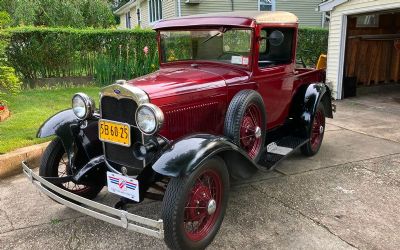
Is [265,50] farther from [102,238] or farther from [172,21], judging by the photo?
[102,238]

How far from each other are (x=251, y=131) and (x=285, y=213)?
84 centimetres

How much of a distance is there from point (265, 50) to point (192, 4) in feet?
35.7

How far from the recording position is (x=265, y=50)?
14.6ft

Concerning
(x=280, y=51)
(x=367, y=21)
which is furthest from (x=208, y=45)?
(x=367, y=21)

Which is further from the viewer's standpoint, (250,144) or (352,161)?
(352,161)

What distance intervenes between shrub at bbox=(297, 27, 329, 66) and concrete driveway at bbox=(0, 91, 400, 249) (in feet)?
27.8

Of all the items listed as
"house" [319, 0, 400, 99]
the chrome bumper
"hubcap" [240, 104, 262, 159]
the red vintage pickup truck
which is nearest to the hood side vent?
the red vintage pickup truck

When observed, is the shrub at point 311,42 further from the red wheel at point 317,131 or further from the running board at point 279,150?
the running board at point 279,150

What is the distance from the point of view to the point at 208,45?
3912 millimetres

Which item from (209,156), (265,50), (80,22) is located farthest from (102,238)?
(80,22)

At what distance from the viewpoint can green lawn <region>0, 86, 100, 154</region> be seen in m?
4.91

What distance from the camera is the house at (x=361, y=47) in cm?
905

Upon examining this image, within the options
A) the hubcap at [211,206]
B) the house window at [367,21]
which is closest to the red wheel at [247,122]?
the hubcap at [211,206]

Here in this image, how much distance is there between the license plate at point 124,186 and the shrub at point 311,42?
36.2ft
